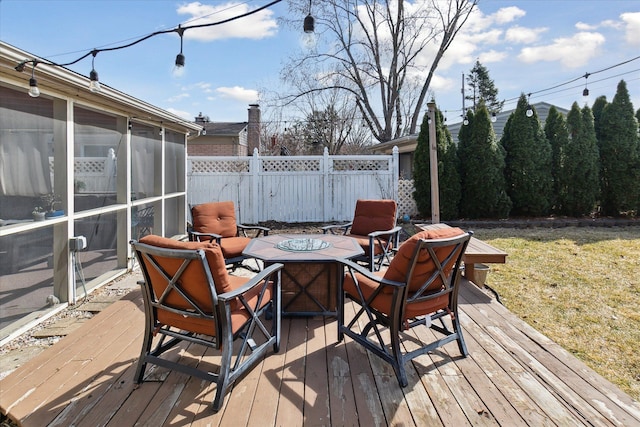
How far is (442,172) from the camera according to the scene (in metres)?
8.91

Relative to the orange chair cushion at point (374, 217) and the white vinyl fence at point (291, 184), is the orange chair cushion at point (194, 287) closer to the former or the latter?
the orange chair cushion at point (374, 217)

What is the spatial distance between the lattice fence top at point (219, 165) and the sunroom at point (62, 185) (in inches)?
139

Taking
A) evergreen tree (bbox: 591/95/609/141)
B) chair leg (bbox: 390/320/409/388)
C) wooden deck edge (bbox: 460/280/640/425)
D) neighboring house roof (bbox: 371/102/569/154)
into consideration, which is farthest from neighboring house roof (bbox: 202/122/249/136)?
chair leg (bbox: 390/320/409/388)

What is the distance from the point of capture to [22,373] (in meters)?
2.26

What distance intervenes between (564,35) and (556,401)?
1020cm

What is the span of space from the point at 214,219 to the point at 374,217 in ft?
7.07

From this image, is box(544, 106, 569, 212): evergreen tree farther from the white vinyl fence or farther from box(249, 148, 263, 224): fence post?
box(249, 148, 263, 224): fence post

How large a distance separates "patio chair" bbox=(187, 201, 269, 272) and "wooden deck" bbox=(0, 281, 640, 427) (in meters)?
1.60

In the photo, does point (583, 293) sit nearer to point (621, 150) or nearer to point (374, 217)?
point (374, 217)

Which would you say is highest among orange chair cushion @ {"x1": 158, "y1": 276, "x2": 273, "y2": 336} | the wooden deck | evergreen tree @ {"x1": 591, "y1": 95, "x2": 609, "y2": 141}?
evergreen tree @ {"x1": 591, "y1": 95, "x2": 609, "y2": 141}

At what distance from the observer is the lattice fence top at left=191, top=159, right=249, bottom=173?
874cm

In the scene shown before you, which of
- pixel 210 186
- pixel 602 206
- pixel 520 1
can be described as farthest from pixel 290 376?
pixel 602 206

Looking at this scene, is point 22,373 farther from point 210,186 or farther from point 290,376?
point 210,186

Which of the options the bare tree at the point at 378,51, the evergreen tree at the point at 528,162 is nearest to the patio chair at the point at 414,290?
the evergreen tree at the point at 528,162
